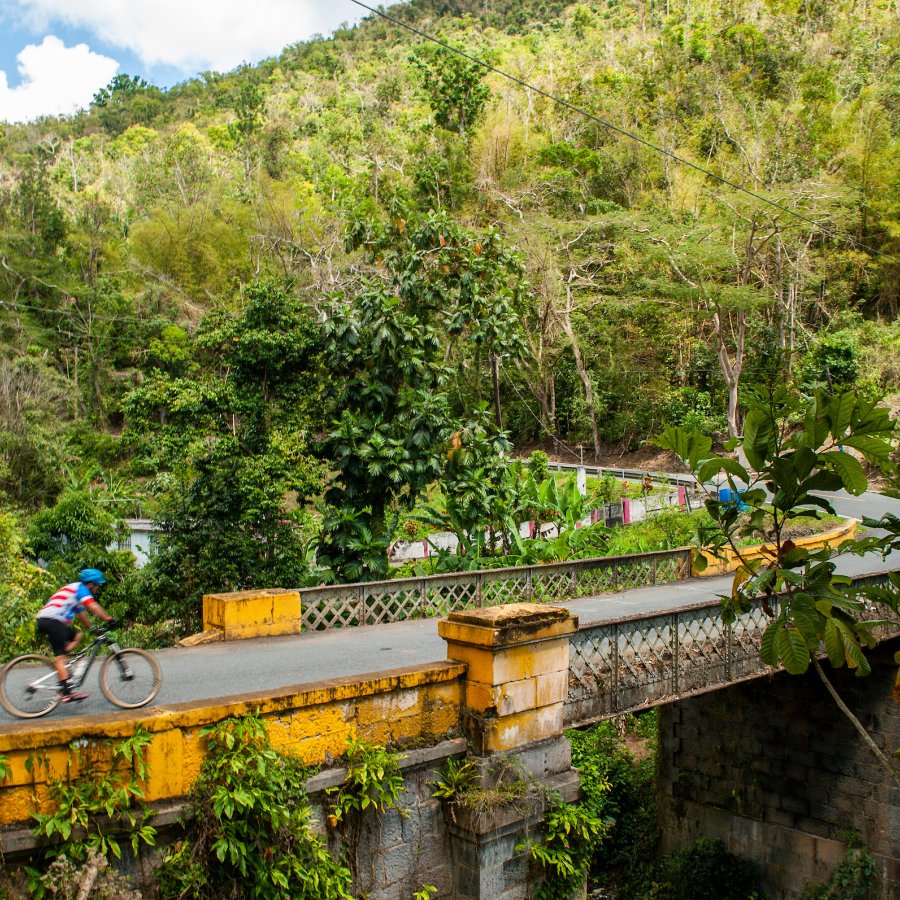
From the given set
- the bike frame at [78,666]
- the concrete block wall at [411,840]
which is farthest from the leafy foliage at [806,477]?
the bike frame at [78,666]

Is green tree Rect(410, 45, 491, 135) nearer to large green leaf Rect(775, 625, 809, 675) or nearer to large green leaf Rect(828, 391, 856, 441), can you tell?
large green leaf Rect(828, 391, 856, 441)

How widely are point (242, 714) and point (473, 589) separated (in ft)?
21.1

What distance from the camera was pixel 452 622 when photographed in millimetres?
6395

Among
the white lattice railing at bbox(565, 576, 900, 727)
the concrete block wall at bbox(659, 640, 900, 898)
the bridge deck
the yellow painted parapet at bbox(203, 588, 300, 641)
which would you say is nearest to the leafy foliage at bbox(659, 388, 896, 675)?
→ the white lattice railing at bbox(565, 576, 900, 727)

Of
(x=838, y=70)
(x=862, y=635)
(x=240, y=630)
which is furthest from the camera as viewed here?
(x=838, y=70)

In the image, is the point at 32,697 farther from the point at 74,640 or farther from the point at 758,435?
the point at 758,435

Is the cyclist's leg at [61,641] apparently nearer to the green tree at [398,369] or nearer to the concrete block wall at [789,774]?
the green tree at [398,369]

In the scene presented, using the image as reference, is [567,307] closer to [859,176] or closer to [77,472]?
A: [859,176]

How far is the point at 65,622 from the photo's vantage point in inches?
230

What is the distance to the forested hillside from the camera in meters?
13.7

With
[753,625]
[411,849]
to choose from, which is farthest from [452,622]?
[753,625]

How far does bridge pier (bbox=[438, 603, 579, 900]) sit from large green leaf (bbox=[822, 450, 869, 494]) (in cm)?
244

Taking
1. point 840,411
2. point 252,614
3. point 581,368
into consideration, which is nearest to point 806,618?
point 840,411

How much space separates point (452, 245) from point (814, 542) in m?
8.07
